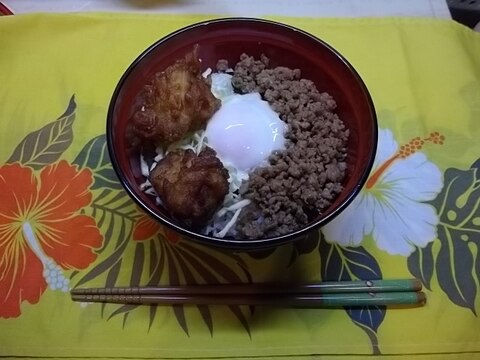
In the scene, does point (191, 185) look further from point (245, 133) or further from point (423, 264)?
point (423, 264)

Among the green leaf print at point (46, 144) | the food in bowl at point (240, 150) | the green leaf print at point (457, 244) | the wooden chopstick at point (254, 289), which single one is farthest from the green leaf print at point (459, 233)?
the green leaf print at point (46, 144)

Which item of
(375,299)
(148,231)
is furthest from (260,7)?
(375,299)

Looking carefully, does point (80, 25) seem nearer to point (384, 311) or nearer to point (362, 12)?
point (362, 12)

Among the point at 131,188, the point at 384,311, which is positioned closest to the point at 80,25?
the point at 131,188

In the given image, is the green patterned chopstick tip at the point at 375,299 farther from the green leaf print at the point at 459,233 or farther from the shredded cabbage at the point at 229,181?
the shredded cabbage at the point at 229,181

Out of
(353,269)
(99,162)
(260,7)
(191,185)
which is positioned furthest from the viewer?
(260,7)

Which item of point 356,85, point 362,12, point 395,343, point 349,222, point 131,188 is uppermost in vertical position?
point 362,12
